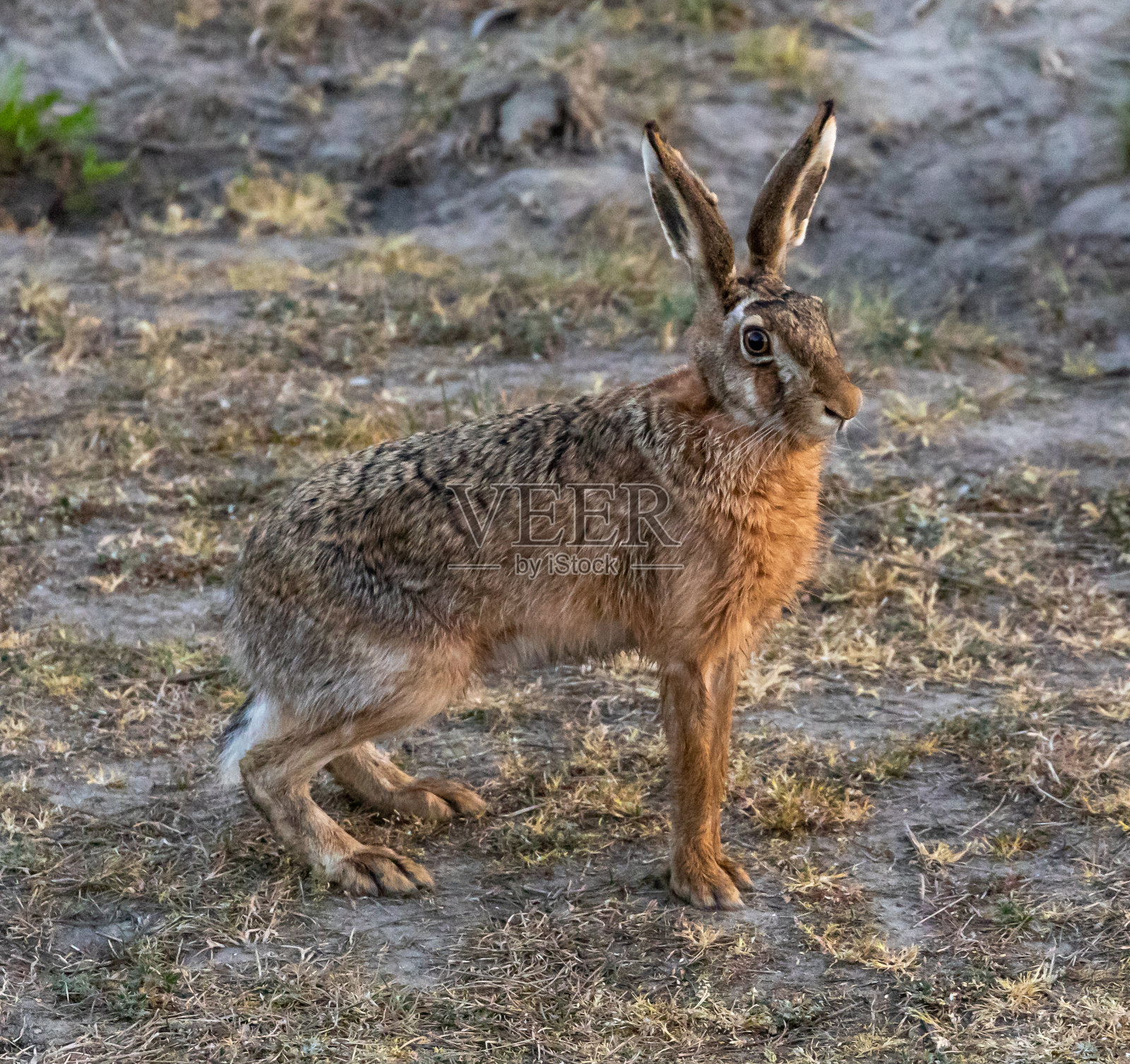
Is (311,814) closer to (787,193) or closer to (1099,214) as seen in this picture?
(787,193)

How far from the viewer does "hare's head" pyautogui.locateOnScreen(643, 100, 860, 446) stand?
370cm

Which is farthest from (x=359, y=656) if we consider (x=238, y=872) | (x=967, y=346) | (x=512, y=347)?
(x=967, y=346)

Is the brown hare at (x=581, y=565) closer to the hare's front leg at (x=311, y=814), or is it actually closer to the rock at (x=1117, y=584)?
the hare's front leg at (x=311, y=814)

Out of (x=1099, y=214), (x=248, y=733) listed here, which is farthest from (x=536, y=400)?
(x=1099, y=214)

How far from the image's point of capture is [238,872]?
160 inches

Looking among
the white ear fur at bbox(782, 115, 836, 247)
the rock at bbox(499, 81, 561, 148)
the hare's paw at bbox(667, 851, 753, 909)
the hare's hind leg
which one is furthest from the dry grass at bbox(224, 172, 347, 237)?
the hare's paw at bbox(667, 851, 753, 909)

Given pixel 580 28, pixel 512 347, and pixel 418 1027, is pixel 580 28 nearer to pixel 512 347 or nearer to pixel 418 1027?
pixel 512 347

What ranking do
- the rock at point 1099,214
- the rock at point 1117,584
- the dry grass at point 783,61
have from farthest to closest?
the dry grass at point 783,61 < the rock at point 1099,214 < the rock at point 1117,584

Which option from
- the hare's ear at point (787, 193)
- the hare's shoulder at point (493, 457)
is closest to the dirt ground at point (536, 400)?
the hare's shoulder at point (493, 457)

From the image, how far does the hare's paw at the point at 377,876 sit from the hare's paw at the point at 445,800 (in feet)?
0.95

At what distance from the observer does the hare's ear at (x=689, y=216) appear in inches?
146

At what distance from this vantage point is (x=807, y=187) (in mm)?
4012

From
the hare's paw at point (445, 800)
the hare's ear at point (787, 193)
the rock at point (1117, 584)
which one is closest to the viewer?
the hare's ear at point (787, 193)

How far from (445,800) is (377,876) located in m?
0.44
